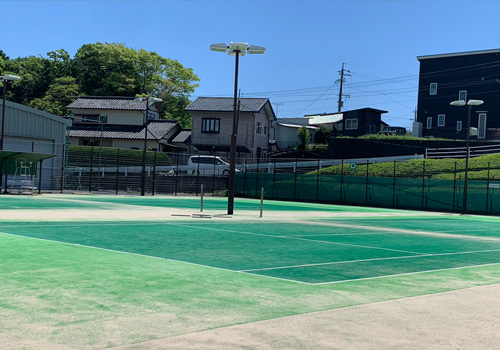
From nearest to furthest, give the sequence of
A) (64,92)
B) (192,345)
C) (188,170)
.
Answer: (192,345) → (188,170) → (64,92)

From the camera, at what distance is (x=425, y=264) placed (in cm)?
1168

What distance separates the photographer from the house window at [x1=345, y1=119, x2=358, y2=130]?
229 ft

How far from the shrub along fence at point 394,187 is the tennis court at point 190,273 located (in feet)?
62.8

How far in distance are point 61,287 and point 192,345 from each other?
3073 millimetres

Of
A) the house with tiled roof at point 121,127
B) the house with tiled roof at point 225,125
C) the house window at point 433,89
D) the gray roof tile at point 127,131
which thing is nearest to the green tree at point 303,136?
the house with tiled roof at point 225,125

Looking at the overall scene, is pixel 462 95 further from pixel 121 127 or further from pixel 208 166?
pixel 121 127

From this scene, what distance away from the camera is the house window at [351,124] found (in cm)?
6991

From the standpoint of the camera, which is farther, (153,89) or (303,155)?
(153,89)

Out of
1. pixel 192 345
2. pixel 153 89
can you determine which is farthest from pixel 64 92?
pixel 192 345

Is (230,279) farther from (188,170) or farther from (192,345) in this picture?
(188,170)

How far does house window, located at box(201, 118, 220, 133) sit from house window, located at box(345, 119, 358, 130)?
1593 cm

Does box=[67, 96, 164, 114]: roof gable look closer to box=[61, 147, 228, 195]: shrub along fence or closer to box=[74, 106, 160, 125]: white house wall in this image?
box=[74, 106, 160, 125]: white house wall

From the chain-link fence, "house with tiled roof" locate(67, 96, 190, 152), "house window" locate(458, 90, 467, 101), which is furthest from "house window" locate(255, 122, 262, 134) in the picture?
"house window" locate(458, 90, 467, 101)

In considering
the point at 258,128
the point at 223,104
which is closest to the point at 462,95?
the point at 258,128
